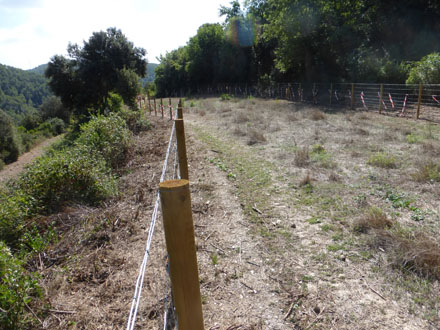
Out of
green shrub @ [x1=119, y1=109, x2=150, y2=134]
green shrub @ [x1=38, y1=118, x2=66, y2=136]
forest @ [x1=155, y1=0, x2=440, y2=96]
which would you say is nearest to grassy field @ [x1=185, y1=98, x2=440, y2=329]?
green shrub @ [x1=119, y1=109, x2=150, y2=134]

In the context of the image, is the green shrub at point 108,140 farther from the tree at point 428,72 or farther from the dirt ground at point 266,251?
the tree at point 428,72

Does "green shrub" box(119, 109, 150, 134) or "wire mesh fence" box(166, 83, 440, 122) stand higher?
"wire mesh fence" box(166, 83, 440, 122)

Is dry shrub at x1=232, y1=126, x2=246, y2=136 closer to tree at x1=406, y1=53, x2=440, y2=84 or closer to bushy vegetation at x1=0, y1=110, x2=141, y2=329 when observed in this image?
bushy vegetation at x1=0, y1=110, x2=141, y2=329

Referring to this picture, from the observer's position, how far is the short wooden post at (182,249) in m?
1.26

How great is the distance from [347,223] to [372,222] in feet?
1.04

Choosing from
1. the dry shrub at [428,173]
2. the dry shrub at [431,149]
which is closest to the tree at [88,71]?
the dry shrub at [431,149]

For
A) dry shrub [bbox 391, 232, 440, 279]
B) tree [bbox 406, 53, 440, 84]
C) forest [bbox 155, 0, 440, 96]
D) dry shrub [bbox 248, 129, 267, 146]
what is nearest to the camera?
dry shrub [bbox 391, 232, 440, 279]

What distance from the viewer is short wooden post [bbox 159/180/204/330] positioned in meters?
1.26

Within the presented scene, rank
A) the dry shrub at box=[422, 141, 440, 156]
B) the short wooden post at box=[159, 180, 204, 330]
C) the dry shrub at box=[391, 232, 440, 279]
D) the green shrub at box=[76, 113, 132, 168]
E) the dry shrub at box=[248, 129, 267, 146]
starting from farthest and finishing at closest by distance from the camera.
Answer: the dry shrub at box=[248, 129, 267, 146] < the green shrub at box=[76, 113, 132, 168] < the dry shrub at box=[422, 141, 440, 156] < the dry shrub at box=[391, 232, 440, 279] < the short wooden post at box=[159, 180, 204, 330]

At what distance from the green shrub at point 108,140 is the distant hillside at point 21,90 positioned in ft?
446

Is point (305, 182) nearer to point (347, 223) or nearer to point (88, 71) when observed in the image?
point (347, 223)

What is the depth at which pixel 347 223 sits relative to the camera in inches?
158

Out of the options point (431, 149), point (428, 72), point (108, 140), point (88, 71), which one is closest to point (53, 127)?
point (88, 71)

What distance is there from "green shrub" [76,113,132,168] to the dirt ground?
44.1 inches
